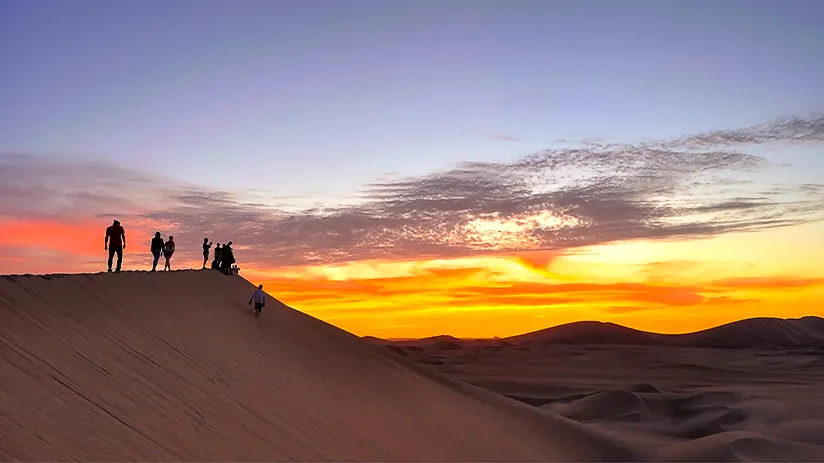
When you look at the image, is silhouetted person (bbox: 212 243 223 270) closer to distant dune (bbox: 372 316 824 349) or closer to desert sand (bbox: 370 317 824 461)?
desert sand (bbox: 370 317 824 461)

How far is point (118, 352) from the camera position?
11203 millimetres

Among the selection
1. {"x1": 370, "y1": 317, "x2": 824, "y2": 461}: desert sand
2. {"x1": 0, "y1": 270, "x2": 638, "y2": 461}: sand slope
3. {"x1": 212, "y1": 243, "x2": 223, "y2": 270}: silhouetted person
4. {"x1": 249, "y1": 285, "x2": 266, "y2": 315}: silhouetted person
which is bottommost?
{"x1": 370, "y1": 317, "x2": 824, "y2": 461}: desert sand

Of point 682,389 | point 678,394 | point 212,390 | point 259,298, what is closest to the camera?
point 212,390

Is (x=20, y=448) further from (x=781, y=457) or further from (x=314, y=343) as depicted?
(x=781, y=457)

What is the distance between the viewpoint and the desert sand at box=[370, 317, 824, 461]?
79.8 ft

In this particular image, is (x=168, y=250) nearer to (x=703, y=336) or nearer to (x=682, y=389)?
(x=682, y=389)

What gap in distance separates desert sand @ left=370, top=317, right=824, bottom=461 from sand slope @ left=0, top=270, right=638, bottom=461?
541 cm

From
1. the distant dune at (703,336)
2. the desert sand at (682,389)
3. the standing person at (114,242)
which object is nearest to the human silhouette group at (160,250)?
the standing person at (114,242)

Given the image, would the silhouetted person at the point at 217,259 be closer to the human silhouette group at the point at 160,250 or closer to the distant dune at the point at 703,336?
the human silhouette group at the point at 160,250

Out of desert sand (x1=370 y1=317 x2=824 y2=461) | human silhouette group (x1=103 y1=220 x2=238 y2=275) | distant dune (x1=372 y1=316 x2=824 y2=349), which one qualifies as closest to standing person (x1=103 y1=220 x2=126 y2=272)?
human silhouette group (x1=103 y1=220 x2=238 y2=275)

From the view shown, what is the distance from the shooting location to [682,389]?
49.7 m

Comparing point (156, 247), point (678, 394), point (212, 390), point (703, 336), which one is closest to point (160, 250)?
point (156, 247)

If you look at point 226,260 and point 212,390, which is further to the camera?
point 226,260

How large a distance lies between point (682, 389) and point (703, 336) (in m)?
79.8
